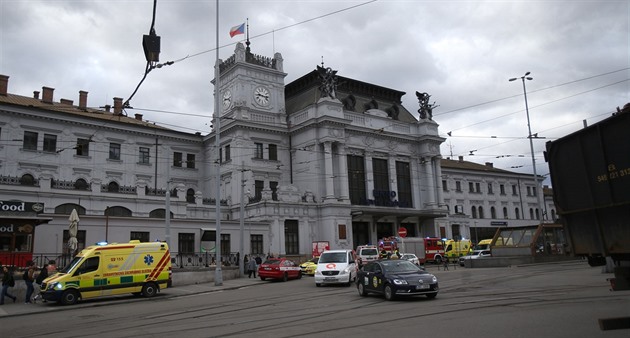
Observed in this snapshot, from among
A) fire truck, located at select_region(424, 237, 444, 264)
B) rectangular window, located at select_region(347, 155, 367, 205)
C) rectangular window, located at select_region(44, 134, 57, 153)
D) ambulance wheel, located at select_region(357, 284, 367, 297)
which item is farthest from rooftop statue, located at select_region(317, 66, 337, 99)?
ambulance wheel, located at select_region(357, 284, 367, 297)

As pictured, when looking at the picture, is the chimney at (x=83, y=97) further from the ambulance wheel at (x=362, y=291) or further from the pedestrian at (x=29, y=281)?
the ambulance wheel at (x=362, y=291)

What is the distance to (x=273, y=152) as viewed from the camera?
177 feet

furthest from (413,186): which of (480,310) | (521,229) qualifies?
(480,310)

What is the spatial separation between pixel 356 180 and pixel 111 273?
3693 centimetres

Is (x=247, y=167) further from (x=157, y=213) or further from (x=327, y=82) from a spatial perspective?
(x=327, y=82)

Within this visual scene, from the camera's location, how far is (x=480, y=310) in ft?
40.7

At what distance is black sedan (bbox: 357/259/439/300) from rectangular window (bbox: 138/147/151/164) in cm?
3924

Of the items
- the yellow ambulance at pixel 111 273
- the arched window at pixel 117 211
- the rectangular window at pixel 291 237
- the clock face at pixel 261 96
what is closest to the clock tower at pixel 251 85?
the clock face at pixel 261 96

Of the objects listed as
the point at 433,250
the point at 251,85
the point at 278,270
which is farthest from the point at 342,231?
the point at 278,270

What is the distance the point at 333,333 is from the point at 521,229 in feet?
99.3

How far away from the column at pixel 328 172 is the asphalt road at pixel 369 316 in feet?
103

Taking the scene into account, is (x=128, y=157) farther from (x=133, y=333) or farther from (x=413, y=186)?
(x=133, y=333)

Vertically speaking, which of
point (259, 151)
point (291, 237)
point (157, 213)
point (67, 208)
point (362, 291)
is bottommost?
point (362, 291)

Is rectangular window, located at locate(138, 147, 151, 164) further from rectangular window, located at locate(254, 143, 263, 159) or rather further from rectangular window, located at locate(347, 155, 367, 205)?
rectangular window, located at locate(347, 155, 367, 205)
